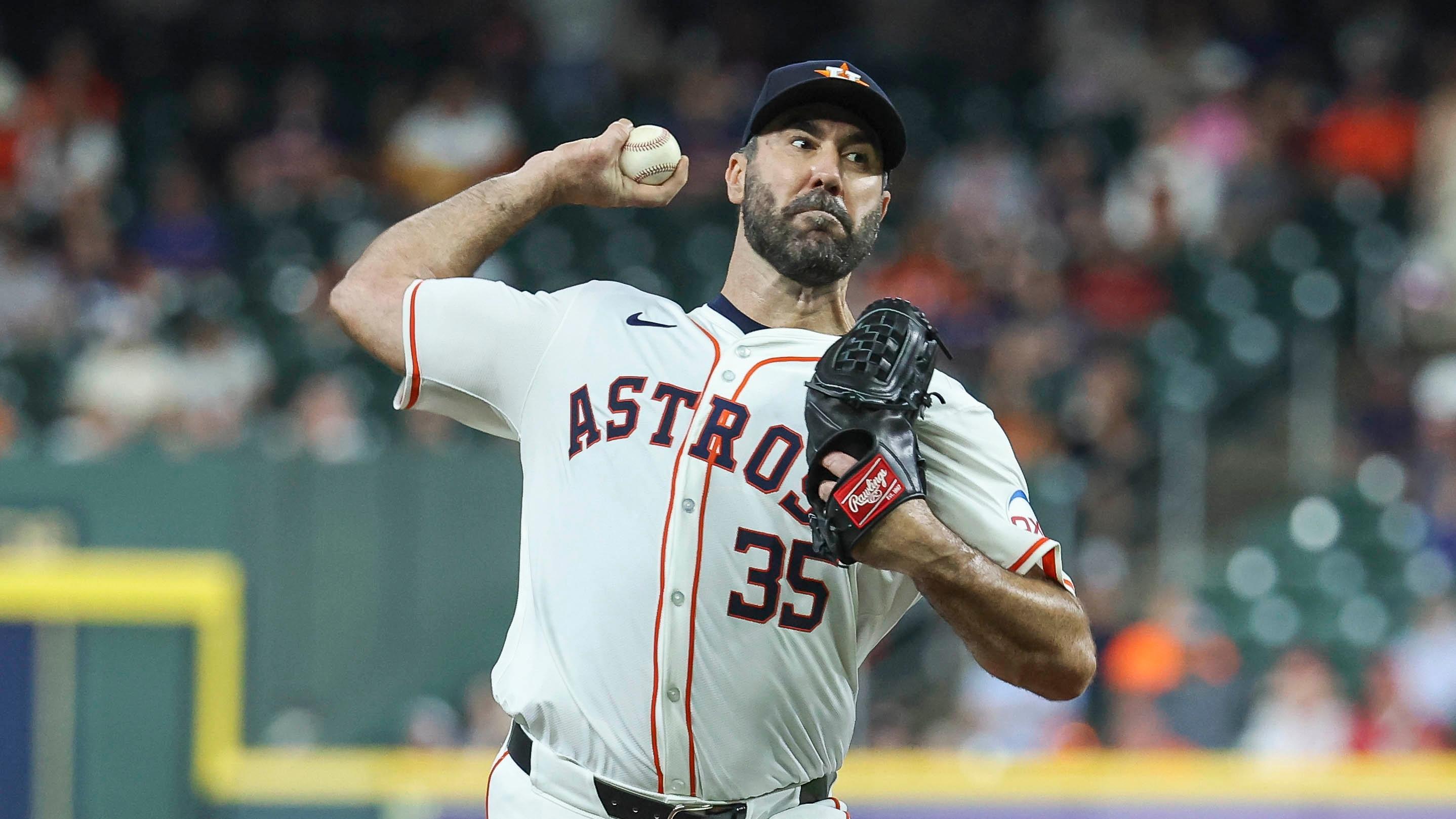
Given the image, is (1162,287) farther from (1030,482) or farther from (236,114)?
(236,114)

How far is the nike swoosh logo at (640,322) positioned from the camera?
2744 mm

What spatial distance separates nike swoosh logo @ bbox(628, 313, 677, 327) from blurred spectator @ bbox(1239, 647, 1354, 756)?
15.9 feet

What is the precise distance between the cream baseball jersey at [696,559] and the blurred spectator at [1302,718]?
464cm

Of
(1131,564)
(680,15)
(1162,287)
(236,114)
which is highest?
(680,15)

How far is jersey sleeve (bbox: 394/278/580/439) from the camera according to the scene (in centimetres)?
271

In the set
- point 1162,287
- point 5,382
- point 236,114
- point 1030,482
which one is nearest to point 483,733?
point 1030,482

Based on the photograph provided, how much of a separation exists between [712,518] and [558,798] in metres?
0.47

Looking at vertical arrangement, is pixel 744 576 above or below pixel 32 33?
below

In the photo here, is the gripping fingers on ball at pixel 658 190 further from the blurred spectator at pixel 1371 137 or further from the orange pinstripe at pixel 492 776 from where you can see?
the blurred spectator at pixel 1371 137

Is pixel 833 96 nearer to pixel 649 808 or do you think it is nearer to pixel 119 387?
pixel 649 808

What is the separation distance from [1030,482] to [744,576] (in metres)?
5.08

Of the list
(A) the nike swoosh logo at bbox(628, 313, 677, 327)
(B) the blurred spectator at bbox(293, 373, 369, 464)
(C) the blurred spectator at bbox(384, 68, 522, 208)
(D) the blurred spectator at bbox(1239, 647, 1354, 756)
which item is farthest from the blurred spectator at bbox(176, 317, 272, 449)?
(A) the nike swoosh logo at bbox(628, 313, 677, 327)

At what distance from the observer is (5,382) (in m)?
8.52

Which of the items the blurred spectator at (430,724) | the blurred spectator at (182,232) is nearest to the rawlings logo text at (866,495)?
the blurred spectator at (430,724)
